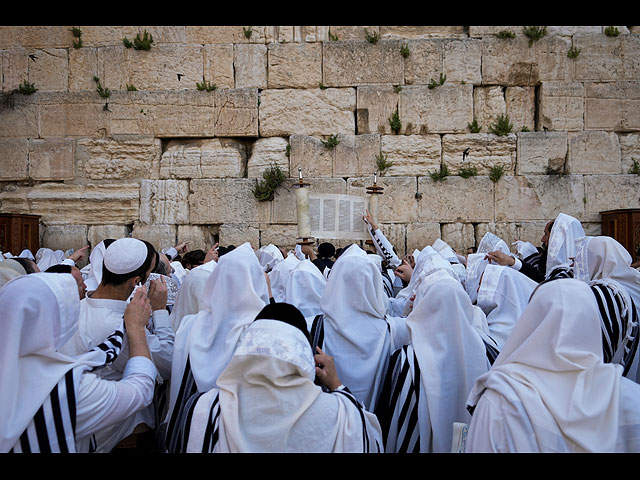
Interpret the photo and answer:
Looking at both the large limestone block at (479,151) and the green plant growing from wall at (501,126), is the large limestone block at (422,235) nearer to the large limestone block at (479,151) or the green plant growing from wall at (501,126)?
the large limestone block at (479,151)

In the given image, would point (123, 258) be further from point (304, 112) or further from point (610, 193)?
point (610, 193)

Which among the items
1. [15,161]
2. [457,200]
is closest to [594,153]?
[457,200]

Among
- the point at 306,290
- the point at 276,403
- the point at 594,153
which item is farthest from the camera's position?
the point at 594,153

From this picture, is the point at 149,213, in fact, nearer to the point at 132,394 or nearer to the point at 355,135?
the point at 355,135

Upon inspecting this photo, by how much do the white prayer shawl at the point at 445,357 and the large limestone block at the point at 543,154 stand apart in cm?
776

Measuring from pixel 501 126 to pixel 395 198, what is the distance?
246cm

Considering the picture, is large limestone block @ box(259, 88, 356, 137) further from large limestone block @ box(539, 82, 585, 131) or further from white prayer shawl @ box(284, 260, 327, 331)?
white prayer shawl @ box(284, 260, 327, 331)

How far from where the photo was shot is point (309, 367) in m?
1.64

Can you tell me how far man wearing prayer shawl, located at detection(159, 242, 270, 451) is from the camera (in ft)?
7.65

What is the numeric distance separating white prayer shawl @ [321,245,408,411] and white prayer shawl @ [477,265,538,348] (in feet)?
2.72

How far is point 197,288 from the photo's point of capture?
11.1 ft

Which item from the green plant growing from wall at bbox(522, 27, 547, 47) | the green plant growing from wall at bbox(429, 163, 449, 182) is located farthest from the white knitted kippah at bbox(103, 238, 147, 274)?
the green plant growing from wall at bbox(522, 27, 547, 47)

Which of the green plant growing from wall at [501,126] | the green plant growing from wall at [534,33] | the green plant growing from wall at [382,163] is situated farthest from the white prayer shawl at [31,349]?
the green plant growing from wall at [534,33]

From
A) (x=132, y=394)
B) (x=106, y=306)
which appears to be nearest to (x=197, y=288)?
(x=106, y=306)
